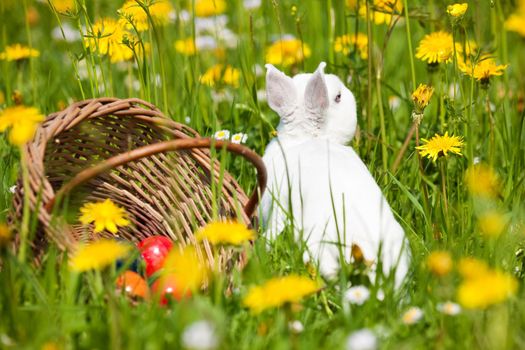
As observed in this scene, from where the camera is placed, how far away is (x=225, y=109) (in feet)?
9.05

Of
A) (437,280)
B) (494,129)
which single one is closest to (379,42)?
(494,129)

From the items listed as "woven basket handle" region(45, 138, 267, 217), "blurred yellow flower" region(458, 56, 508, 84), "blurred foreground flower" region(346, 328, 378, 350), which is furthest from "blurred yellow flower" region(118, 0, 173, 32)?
"blurred foreground flower" region(346, 328, 378, 350)

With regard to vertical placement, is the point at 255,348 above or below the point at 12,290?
below

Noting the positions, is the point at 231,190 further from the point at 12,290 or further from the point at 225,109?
the point at 225,109

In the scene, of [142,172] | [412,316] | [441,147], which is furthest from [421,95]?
[142,172]

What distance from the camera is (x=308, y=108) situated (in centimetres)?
194

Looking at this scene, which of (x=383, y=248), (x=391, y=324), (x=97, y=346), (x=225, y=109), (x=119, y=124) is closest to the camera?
(x=97, y=346)

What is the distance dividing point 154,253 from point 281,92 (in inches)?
18.0

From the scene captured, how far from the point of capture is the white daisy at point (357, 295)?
1.51 meters

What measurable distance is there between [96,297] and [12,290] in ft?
0.49

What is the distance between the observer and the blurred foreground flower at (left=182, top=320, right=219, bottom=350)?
3.71 feet

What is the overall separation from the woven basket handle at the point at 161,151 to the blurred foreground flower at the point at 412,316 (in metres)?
0.38

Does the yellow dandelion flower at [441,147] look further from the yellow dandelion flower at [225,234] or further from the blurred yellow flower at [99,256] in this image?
the blurred yellow flower at [99,256]

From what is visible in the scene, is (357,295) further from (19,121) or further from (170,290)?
(19,121)
